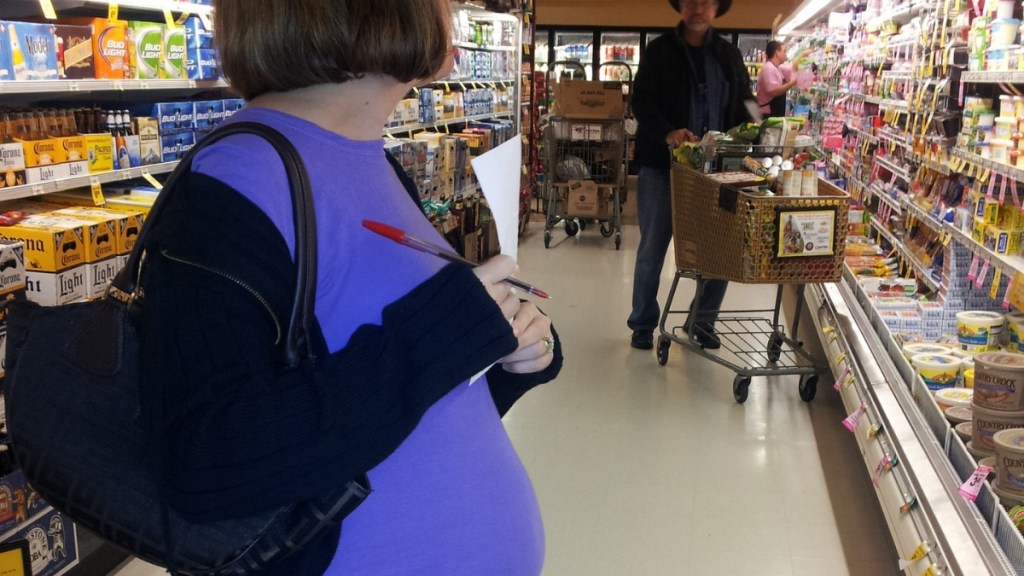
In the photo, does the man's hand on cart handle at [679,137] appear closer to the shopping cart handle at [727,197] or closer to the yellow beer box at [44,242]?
the shopping cart handle at [727,197]

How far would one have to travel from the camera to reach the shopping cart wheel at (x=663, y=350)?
192 inches

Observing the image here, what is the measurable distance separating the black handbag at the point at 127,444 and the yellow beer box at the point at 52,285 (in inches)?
74.4

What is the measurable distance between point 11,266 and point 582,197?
6.46 meters

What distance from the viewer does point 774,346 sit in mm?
4762

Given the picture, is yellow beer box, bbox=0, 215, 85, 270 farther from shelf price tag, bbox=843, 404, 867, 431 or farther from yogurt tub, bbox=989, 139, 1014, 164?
yogurt tub, bbox=989, 139, 1014, 164

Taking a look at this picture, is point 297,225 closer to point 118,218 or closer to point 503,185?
point 503,185

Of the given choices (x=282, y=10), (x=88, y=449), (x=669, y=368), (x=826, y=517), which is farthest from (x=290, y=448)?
(x=669, y=368)

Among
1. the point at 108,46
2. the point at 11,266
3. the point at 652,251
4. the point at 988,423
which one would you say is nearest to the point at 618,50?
the point at 652,251

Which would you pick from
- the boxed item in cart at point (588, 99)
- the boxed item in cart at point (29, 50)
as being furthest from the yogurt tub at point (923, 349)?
the boxed item in cart at point (588, 99)

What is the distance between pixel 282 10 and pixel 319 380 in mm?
399

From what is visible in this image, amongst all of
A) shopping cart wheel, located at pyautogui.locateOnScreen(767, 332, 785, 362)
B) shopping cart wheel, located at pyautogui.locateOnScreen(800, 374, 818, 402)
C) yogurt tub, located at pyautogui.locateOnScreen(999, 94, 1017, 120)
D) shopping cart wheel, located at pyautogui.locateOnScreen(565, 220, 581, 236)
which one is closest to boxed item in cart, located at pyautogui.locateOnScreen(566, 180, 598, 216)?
shopping cart wheel, located at pyautogui.locateOnScreen(565, 220, 581, 236)

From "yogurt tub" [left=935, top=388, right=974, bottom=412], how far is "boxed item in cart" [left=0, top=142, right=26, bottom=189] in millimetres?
2872

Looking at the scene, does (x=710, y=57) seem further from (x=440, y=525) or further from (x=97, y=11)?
(x=440, y=525)

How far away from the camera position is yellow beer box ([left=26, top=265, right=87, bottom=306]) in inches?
106
